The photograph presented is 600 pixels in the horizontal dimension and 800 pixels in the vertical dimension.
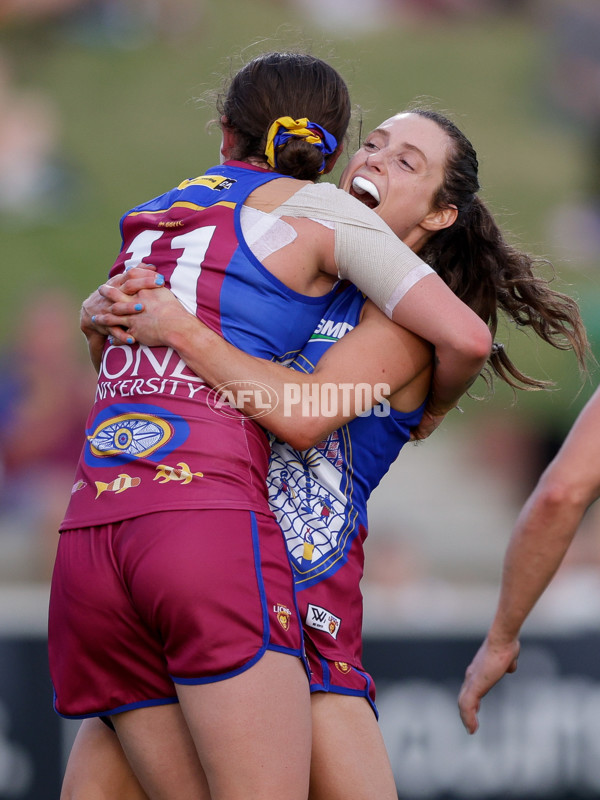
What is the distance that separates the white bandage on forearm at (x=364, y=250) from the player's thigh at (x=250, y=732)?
0.82 metres

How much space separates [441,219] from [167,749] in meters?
1.44

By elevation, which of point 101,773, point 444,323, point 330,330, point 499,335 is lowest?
point 499,335

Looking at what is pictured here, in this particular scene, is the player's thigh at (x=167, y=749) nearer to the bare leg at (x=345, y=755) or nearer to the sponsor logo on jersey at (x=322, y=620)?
the bare leg at (x=345, y=755)

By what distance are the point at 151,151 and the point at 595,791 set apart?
6.87 m

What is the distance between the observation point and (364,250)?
2.25 m

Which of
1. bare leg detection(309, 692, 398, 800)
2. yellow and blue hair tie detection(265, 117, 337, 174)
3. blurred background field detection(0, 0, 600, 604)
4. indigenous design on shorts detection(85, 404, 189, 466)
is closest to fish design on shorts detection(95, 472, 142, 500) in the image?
indigenous design on shorts detection(85, 404, 189, 466)

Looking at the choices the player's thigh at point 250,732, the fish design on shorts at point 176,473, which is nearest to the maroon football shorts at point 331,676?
the player's thigh at point 250,732

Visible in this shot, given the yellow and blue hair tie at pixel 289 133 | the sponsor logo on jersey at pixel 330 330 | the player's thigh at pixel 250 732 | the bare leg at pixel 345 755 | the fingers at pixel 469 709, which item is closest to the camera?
the player's thigh at pixel 250 732

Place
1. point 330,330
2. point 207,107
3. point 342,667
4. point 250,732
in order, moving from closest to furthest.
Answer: point 250,732 < point 342,667 < point 330,330 < point 207,107

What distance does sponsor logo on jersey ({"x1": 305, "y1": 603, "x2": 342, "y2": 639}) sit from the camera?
2312 mm

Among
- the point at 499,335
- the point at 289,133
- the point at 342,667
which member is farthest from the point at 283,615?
the point at 499,335

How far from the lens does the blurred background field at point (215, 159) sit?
712 centimetres

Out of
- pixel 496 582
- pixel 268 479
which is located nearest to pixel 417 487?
pixel 496 582

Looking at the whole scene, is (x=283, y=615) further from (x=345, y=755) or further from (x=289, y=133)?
(x=289, y=133)
